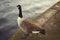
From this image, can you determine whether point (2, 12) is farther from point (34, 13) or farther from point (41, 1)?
point (41, 1)

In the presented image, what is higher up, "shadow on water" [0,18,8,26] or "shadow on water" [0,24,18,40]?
"shadow on water" [0,18,8,26]

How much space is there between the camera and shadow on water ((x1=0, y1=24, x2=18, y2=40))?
16.8 feet

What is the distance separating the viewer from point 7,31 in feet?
17.7

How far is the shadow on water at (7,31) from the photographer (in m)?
5.11

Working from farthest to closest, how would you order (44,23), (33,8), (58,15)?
1. (33,8)
2. (58,15)
3. (44,23)

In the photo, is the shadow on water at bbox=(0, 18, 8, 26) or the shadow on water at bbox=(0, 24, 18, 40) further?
the shadow on water at bbox=(0, 18, 8, 26)

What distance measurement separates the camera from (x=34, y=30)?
4238 millimetres

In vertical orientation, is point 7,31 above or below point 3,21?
below

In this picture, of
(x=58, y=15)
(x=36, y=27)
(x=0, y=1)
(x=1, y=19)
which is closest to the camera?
(x=36, y=27)

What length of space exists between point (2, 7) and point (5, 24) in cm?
134

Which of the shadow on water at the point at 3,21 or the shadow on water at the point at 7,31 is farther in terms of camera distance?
the shadow on water at the point at 3,21

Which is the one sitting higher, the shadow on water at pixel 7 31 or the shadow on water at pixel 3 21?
the shadow on water at pixel 3 21

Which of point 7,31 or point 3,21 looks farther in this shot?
point 3,21

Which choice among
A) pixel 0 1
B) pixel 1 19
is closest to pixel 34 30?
pixel 1 19
